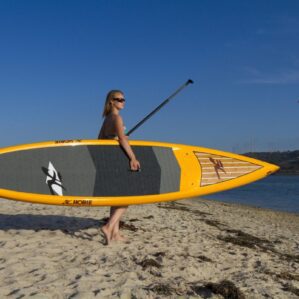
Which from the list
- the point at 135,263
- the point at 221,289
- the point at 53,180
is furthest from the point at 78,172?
the point at 221,289

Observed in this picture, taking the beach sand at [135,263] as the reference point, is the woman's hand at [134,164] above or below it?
above

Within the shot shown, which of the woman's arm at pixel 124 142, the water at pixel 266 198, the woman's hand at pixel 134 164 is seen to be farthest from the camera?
the water at pixel 266 198

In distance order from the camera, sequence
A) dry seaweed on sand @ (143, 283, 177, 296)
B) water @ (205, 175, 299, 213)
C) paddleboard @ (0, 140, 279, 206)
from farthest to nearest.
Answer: water @ (205, 175, 299, 213)
paddleboard @ (0, 140, 279, 206)
dry seaweed on sand @ (143, 283, 177, 296)

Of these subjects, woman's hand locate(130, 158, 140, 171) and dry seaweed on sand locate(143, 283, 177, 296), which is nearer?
dry seaweed on sand locate(143, 283, 177, 296)

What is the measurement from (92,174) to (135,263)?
162cm

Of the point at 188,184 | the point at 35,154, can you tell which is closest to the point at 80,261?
the point at 35,154

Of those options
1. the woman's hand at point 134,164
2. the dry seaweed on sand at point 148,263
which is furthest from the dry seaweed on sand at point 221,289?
the woman's hand at point 134,164

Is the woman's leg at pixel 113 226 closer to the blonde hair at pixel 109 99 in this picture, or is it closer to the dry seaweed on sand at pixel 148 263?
the dry seaweed on sand at pixel 148 263

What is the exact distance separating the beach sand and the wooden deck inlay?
101 centimetres

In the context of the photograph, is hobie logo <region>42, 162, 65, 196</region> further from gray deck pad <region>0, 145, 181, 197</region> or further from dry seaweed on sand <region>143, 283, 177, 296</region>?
dry seaweed on sand <region>143, 283, 177, 296</region>

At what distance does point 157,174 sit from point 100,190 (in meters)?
0.98

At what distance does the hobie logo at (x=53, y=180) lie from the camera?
18.5ft

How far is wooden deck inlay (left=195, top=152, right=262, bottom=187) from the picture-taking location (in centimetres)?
681

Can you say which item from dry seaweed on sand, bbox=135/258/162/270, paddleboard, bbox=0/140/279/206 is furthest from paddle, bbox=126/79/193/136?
dry seaweed on sand, bbox=135/258/162/270
